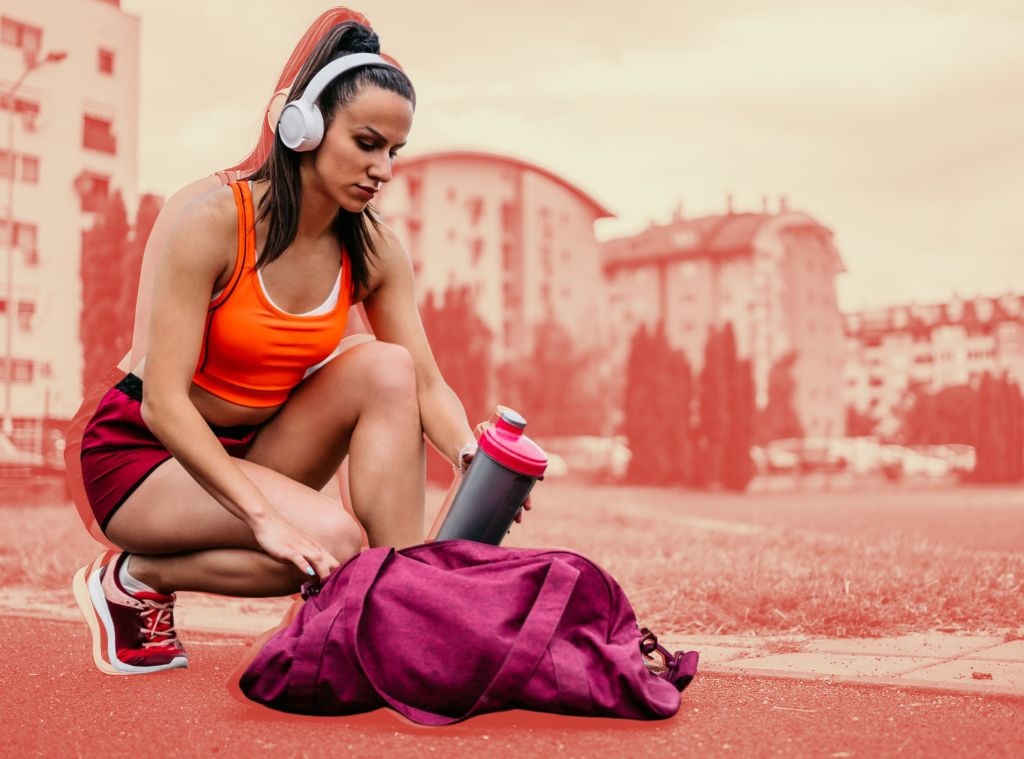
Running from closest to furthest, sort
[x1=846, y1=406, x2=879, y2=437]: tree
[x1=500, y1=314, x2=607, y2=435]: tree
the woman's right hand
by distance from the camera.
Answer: the woman's right hand, [x1=500, y1=314, x2=607, y2=435]: tree, [x1=846, y1=406, x2=879, y2=437]: tree

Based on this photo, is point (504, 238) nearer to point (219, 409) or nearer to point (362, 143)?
point (219, 409)

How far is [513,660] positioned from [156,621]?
119 centimetres

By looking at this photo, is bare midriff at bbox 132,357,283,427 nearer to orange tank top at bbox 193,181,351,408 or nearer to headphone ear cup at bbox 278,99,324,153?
orange tank top at bbox 193,181,351,408

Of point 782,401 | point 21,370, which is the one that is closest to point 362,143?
point 21,370

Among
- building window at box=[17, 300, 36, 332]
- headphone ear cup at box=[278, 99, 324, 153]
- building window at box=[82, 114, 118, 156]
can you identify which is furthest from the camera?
building window at box=[82, 114, 118, 156]

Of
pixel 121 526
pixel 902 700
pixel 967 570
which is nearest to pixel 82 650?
pixel 121 526

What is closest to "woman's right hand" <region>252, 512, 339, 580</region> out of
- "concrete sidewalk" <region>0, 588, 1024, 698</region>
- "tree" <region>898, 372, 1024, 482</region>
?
"concrete sidewalk" <region>0, 588, 1024, 698</region>

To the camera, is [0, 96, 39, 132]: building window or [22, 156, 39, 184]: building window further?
[22, 156, 39, 184]: building window

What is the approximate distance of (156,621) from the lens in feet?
10.2

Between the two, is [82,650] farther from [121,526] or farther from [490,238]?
[490,238]

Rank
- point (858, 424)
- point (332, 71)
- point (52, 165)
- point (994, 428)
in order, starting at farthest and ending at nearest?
point (858, 424) → point (994, 428) → point (52, 165) → point (332, 71)

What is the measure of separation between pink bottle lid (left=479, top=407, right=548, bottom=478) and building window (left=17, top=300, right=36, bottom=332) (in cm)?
2543

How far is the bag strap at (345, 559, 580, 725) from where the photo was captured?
2385mm

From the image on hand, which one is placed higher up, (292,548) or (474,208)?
(474,208)
